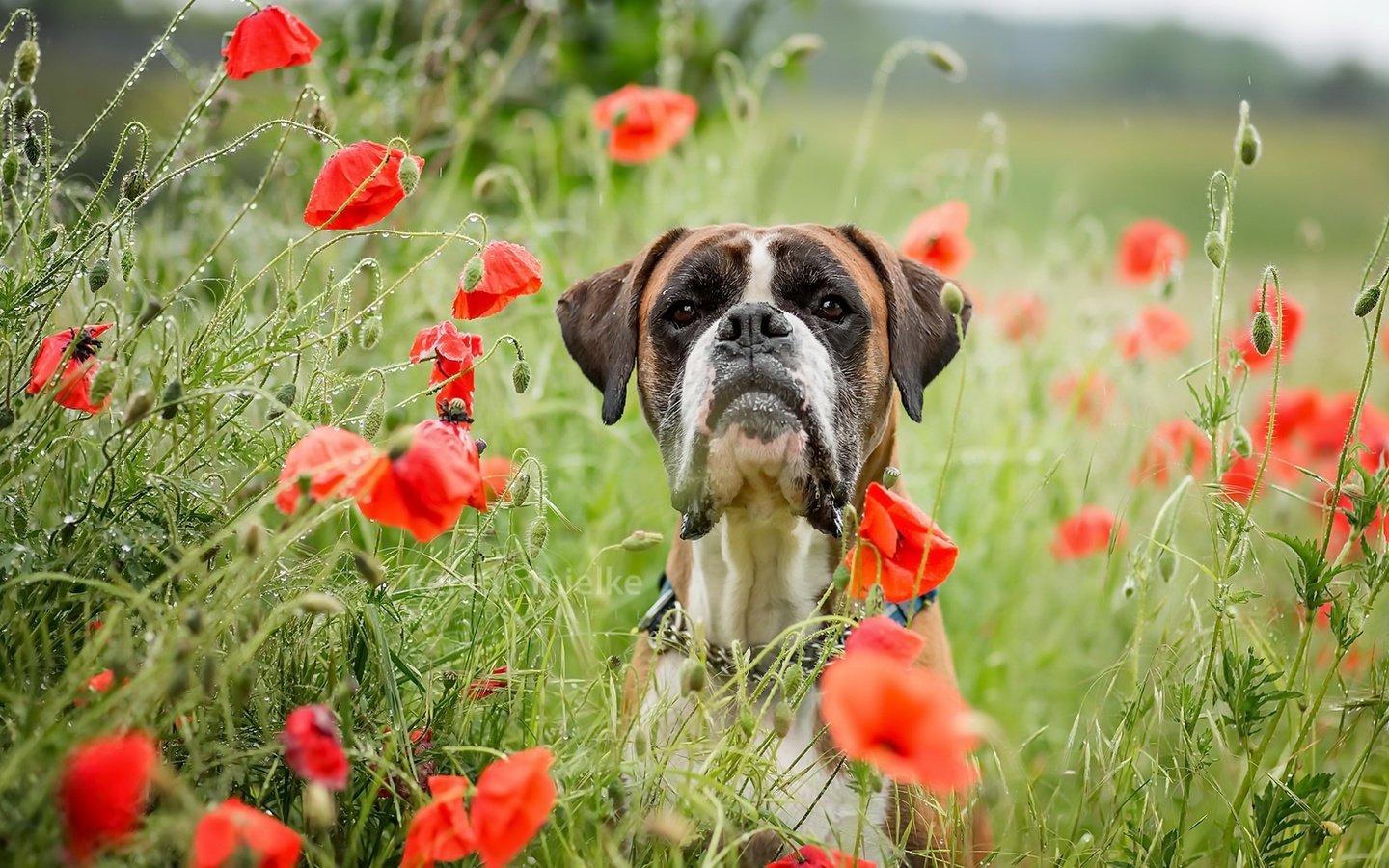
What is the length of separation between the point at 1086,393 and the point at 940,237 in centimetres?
106

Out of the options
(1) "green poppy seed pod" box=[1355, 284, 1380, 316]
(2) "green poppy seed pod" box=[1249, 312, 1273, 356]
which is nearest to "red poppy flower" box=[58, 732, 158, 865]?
(2) "green poppy seed pod" box=[1249, 312, 1273, 356]

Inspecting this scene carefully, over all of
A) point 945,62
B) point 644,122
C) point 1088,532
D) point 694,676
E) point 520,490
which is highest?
point 945,62

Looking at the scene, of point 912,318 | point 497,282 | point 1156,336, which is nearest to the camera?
point 497,282

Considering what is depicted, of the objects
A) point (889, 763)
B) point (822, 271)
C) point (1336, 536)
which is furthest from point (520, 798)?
point (1336, 536)

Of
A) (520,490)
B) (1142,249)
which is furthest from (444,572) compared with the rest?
(1142,249)

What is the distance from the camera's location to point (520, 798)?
165 cm

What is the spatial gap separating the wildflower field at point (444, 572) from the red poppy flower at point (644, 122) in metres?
0.01

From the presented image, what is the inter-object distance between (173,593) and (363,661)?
1.07 ft

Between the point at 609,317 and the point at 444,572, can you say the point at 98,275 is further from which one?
the point at 609,317

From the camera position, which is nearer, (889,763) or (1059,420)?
(889,763)

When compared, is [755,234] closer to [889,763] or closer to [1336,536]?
[889,763]

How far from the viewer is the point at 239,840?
1534 mm

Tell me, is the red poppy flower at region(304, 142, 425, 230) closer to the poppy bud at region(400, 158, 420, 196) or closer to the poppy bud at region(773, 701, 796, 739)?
the poppy bud at region(400, 158, 420, 196)

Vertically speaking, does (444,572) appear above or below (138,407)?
below
